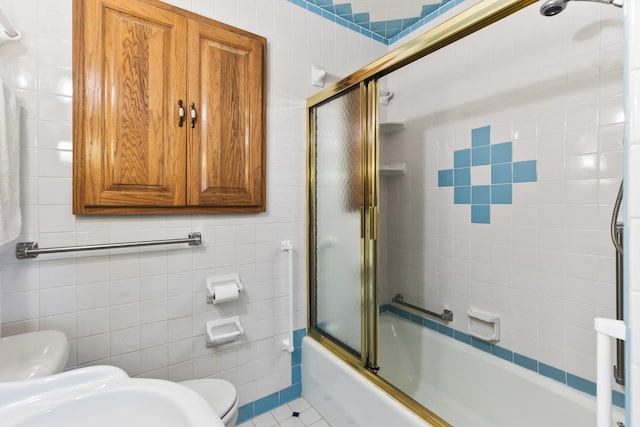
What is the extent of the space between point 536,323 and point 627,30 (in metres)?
1.39

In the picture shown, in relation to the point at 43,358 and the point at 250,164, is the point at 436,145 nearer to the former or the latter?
the point at 250,164

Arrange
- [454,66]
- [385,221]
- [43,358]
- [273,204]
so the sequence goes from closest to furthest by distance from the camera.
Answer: [43,358] → [273,204] → [454,66] → [385,221]

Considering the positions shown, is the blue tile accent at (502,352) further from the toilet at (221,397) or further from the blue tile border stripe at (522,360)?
the toilet at (221,397)

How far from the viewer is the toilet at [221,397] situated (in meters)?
1.19

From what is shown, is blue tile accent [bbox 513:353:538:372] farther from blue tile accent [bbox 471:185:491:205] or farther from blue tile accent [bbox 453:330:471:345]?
blue tile accent [bbox 471:185:491:205]

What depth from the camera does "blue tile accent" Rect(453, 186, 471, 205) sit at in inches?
68.7

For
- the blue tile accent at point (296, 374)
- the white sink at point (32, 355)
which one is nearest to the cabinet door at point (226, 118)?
the white sink at point (32, 355)

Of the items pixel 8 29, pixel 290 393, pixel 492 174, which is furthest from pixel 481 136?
pixel 8 29

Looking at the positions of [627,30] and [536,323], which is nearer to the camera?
[627,30]

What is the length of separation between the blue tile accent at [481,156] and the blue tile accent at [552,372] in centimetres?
102

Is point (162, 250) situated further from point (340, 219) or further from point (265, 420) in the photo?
point (265, 420)

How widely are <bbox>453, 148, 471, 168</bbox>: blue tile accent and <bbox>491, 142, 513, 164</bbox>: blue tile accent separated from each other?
13cm

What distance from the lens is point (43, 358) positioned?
94 cm

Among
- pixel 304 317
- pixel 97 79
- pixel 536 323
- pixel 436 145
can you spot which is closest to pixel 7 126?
pixel 97 79
